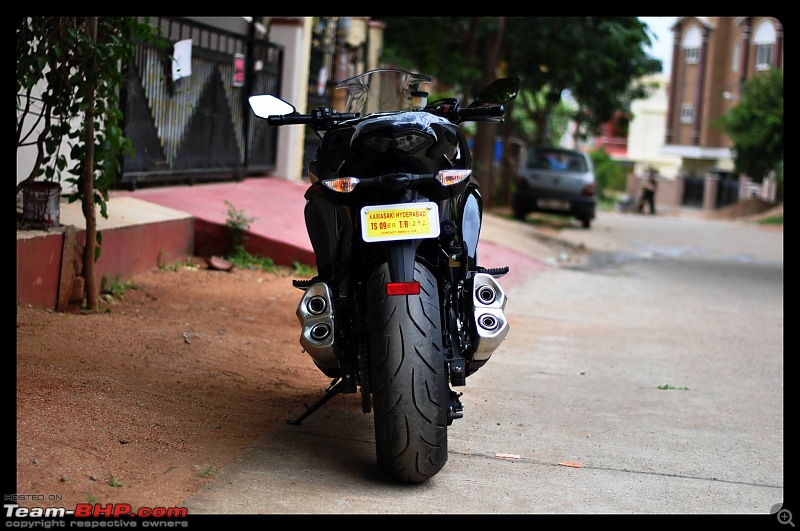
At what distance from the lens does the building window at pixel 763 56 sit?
168 feet

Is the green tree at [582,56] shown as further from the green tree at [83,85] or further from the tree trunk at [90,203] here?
the tree trunk at [90,203]

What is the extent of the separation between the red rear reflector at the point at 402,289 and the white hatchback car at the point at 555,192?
59.9ft


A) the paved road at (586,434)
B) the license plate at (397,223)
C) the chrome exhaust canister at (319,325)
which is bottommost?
the paved road at (586,434)

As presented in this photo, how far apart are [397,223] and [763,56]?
51975 mm

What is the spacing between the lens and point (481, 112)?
4.70 m

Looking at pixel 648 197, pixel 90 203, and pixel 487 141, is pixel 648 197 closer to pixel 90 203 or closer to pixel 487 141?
pixel 487 141

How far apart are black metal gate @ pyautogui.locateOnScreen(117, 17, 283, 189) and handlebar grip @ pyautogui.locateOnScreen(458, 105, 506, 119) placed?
4788 mm

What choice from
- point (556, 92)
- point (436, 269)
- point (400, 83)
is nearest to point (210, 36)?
point (400, 83)

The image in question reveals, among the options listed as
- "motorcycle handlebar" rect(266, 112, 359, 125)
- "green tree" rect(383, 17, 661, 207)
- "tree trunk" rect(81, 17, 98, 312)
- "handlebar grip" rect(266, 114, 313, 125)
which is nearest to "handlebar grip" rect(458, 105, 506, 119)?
"motorcycle handlebar" rect(266, 112, 359, 125)

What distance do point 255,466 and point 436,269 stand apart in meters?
1.12

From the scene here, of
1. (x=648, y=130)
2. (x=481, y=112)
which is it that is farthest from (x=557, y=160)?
(x=648, y=130)

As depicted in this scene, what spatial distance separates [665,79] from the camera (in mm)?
75938

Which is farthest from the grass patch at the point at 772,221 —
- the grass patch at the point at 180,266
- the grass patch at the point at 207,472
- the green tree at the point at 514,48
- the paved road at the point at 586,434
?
the grass patch at the point at 207,472

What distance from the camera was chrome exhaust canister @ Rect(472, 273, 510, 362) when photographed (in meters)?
4.38
